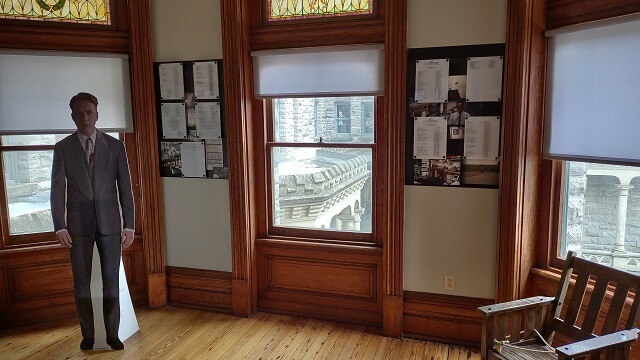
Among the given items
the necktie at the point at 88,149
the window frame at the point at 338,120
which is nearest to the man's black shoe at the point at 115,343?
the necktie at the point at 88,149

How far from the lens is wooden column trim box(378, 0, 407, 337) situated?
313cm

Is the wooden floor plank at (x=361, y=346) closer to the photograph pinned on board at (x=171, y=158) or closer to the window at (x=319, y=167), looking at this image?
the window at (x=319, y=167)

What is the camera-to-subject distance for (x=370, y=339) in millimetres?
3389

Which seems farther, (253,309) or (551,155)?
(253,309)

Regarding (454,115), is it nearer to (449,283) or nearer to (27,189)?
(449,283)

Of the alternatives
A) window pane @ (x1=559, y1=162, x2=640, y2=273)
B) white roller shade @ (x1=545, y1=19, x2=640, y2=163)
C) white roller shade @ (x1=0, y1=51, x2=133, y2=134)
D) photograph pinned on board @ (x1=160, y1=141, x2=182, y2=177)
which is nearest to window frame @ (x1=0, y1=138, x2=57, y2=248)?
white roller shade @ (x1=0, y1=51, x2=133, y2=134)

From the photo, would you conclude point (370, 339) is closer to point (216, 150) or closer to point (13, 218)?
point (216, 150)

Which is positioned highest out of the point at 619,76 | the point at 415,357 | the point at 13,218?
the point at 619,76

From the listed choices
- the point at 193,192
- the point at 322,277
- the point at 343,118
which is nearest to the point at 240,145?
the point at 193,192

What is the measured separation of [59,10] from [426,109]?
9.19 ft

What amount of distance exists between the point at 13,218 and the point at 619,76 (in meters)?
4.16

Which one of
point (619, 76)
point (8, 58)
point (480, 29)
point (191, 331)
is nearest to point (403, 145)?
point (480, 29)

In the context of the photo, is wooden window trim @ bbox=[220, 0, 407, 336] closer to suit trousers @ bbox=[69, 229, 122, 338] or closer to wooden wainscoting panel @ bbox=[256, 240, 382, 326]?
wooden wainscoting panel @ bbox=[256, 240, 382, 326]

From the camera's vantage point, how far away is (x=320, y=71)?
11.2 feet
